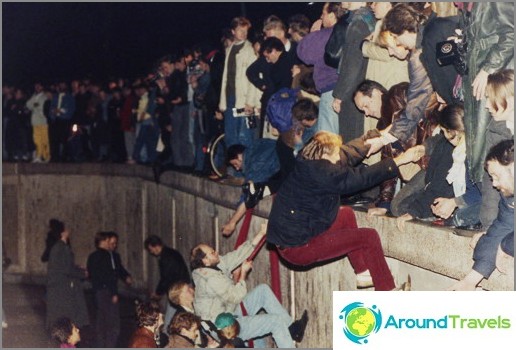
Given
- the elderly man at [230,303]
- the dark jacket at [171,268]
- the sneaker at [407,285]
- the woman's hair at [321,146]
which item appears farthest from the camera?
the dark jacket at [171,268]

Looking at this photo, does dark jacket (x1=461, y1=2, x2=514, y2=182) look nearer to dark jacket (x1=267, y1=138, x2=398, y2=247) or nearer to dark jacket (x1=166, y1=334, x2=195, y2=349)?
dark jacket (x1=267, y1=138, x2=398, y2=247)

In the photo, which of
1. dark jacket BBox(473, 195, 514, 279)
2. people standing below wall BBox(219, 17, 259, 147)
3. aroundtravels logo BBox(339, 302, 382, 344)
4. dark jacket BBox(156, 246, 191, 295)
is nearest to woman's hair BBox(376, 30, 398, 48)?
dark jacket BBox(473, 195, 514, 279)

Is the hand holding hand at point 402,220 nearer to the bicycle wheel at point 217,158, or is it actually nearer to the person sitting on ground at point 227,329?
the person sitting on ground at point 227,329

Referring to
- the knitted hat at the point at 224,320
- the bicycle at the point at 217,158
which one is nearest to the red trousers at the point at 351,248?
the knitted hat at the point at 224,320

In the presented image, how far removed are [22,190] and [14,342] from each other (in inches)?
271

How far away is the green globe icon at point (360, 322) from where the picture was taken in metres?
7.71

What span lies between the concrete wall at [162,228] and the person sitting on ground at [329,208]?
20cm

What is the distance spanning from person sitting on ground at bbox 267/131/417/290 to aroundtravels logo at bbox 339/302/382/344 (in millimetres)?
1261

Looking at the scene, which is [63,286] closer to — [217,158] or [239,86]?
[217,158]

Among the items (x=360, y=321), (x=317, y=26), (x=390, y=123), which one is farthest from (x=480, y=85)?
(x=317, y=26)

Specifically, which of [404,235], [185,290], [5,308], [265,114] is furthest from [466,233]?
[5,308]

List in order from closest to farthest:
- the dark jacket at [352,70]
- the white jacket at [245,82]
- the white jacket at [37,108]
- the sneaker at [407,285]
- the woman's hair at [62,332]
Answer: the sneaker at [407,285] < the dark jacket at [352,70] < the woman's hair at [62,332] < the white jacket at [245,82] < the white jacket at [37,108]

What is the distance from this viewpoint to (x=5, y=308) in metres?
22.6

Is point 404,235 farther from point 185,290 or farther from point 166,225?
point 166,225
